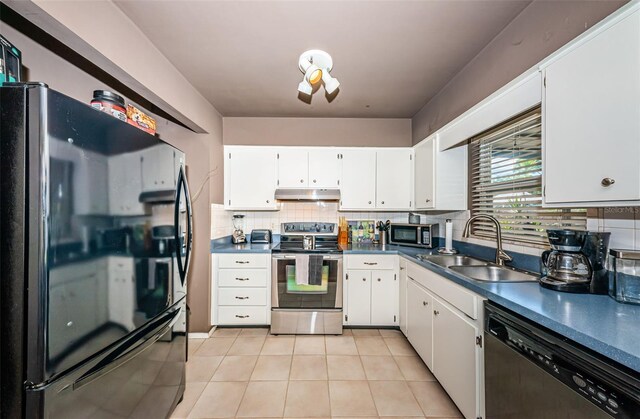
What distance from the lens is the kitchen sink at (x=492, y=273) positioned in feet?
5.60

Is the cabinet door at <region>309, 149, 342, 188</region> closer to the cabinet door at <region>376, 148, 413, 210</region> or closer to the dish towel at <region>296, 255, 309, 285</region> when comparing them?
the cabinet door at <region>376, 148, 413, 210</region>

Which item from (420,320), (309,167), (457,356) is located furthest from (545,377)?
(309,167)

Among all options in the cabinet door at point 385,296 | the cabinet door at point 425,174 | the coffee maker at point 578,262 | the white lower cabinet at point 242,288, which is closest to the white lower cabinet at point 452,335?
the coffee maker at point 578,262

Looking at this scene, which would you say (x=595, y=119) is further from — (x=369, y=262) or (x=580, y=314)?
(x=369, y=262)

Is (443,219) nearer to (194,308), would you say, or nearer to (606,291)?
(606,291)

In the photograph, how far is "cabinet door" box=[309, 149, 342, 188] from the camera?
3191 mm

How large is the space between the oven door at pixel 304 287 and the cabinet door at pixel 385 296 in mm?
376

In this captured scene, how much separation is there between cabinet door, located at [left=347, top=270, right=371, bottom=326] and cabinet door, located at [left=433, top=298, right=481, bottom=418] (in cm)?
96

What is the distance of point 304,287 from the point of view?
110 inches

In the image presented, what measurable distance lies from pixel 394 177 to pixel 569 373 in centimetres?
249

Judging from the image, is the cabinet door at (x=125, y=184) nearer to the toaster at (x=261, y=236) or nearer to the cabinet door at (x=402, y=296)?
the toaster at (x=261, y=236)

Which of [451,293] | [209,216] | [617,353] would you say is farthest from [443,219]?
[209,216]

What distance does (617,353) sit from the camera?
0.75m

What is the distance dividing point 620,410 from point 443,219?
237 cm
